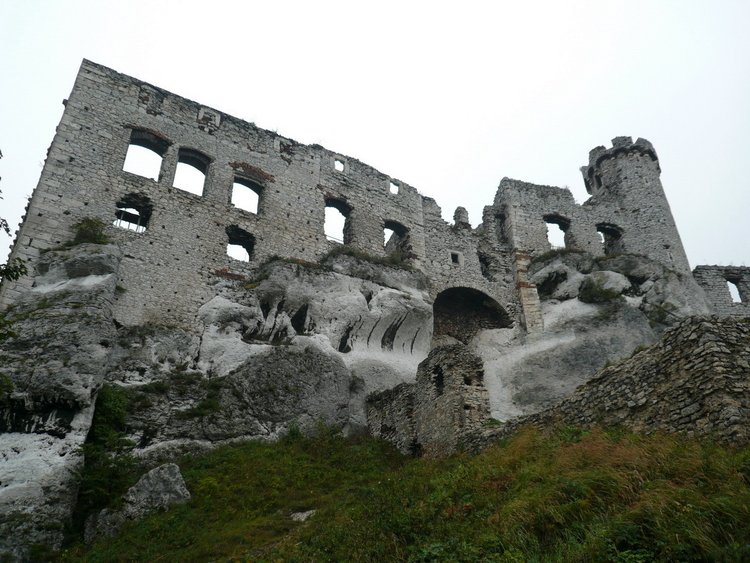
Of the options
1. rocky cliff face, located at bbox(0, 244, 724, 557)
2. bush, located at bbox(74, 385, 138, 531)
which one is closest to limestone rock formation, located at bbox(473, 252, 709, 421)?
rocky cliff face, located at bbox(0, 244, 724, 557)

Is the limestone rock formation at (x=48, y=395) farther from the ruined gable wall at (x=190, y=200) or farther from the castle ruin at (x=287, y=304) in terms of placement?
the ruined gable wall at (x=190, y=200)

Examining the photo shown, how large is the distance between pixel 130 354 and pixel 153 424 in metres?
2.30

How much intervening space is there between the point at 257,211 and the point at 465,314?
9.43 meters

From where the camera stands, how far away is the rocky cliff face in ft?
37.9

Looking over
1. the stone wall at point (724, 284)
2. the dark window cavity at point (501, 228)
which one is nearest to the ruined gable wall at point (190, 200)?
the dark window cavity at point (501, 228)

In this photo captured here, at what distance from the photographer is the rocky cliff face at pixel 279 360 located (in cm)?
1155

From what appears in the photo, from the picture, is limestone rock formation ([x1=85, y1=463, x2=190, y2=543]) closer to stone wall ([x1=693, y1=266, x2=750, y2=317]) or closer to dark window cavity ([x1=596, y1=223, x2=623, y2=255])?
dark window cavity ([x1=596, y1=223, x2=623, y2=255])

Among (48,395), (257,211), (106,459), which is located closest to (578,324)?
(257,211)

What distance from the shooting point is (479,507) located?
8.09 metres

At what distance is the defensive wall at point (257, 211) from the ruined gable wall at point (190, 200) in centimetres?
4

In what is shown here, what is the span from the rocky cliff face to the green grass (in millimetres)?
1507

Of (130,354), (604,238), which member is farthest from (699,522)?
(604,238)

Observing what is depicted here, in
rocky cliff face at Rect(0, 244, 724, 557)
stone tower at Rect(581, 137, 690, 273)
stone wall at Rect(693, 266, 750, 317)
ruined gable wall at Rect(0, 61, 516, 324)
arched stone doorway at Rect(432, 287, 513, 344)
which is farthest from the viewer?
stone wall at Rect(693, 266, 750, 317)

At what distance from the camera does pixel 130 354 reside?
1512cm
